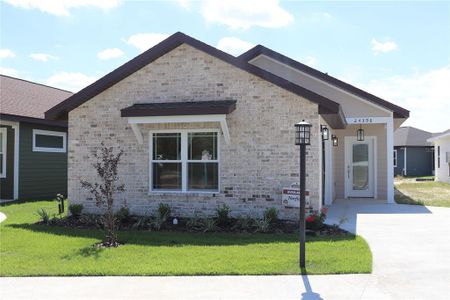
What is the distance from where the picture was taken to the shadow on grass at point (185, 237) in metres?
8.33

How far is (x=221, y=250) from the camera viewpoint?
7.62 metres

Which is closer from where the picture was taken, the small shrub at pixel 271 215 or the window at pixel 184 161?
the small shrub at pixel 271 215

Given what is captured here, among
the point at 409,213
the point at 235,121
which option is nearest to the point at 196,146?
the point at 235,121

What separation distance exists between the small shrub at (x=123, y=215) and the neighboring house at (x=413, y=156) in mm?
28446

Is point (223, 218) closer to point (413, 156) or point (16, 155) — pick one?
point (16, 155)

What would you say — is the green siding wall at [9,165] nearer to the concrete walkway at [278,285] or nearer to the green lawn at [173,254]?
the green lawn at [173,254]

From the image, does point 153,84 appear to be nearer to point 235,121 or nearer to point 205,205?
point 235,121

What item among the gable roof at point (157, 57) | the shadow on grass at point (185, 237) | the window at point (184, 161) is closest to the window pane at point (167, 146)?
the window at point (184, 161)

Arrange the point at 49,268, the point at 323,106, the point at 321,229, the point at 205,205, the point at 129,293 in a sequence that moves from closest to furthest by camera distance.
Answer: the point at 129,293 < the point at 49,268 < the point at 321,229 < the point at 323,106 < the point at 205,205

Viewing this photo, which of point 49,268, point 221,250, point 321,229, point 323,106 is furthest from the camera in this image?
point 323,106

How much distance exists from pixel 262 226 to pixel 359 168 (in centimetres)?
895

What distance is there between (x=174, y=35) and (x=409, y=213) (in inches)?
296

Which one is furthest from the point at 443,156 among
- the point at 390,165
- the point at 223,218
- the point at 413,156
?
the point at 223,218

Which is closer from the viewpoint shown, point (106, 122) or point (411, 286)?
point (411, 286)
